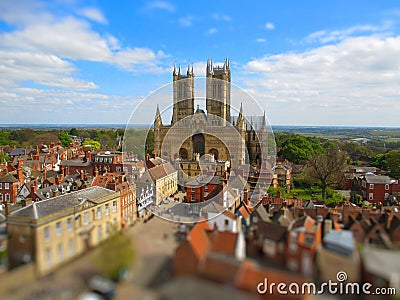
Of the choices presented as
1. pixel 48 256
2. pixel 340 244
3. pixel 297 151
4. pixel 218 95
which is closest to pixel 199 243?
pixel 340 244

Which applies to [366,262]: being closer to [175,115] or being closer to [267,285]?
[267,285]

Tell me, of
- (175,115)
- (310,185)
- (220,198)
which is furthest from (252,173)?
(175,115)

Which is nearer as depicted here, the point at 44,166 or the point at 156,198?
the point at 156,198

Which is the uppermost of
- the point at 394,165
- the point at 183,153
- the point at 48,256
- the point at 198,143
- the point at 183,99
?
the point at 183,99

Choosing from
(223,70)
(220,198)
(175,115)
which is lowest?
(220,198)

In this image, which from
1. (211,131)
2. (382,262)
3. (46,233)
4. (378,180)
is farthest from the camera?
(211,131)

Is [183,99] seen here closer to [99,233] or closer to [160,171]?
[160,171]

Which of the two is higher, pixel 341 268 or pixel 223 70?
pixel 223 70

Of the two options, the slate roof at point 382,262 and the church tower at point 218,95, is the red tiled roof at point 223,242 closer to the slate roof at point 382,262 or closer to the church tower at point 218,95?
the slate roof at point 382,262
